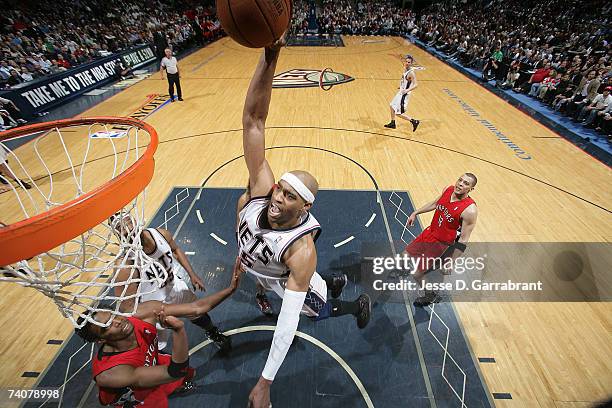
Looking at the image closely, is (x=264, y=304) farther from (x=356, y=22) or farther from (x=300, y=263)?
(x=356, y=22)

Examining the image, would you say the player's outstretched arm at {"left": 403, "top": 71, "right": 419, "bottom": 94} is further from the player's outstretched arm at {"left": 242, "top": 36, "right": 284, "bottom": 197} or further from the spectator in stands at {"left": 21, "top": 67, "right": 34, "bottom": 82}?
the spectator in stands at {"left": 21, "top": 67, "right": 34, "bottom": 82}

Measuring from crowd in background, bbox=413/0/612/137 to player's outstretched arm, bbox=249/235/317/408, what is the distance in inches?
389

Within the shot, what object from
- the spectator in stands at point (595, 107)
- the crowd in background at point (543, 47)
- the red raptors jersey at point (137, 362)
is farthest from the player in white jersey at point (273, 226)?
the spectator in stands at point (595, 107)

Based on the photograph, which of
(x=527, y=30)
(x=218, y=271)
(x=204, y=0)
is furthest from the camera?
(x=204, y=0)

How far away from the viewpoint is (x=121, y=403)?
8.14 feet

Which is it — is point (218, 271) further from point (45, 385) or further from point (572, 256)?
point (572, 256)

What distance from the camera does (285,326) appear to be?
2186 millimetres

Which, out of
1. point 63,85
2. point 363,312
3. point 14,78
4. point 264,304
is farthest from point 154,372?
point 14,78

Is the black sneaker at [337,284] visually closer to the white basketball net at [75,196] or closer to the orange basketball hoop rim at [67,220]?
the white basketball net at [75,196]

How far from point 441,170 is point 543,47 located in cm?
1175

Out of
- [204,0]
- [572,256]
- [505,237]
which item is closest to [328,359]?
[505,237]

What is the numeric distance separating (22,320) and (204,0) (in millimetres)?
36075

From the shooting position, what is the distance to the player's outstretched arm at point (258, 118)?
240 cm

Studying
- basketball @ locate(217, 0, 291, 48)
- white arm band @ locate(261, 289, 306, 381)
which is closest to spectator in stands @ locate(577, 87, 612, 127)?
basketball @ locate(217, 0, 291, 48)
